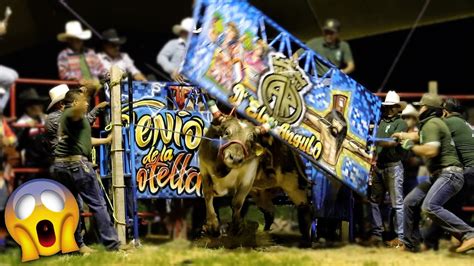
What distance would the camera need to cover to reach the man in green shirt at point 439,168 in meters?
10.1

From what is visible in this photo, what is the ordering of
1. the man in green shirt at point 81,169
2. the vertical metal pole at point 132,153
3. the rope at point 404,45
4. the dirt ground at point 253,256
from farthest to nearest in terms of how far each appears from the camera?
1. the rope at point 404,45
2. the vertical metal pole at point 132,153
3. the man in green shirt at point 81,169
4. the dirt ground at point 253,256

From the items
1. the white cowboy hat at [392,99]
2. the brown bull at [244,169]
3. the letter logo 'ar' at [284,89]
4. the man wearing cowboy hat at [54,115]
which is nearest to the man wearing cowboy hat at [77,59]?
the man wearing cowboy hat at [54,115]

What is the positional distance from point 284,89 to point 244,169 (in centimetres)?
109

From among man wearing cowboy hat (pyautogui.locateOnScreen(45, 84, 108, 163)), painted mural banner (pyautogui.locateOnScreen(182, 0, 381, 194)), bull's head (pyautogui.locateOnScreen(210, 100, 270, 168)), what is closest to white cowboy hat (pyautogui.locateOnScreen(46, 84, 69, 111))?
man wearing cowboy hat (pyautogui.locateOnScreen(45, 84, 108, 163))

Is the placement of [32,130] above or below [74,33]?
below

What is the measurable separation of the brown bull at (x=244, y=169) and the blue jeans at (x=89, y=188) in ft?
4.84

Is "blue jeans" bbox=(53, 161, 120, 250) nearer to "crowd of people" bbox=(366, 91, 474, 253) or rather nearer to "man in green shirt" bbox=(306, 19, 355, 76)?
"crowd of people" bbox=(366, 91, 474, 253)

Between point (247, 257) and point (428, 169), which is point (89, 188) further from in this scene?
point (428, 169)

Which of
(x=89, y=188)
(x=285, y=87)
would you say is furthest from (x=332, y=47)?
(x=89, y=188)

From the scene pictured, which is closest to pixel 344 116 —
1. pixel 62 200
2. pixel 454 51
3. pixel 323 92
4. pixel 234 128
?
pixel 323 92

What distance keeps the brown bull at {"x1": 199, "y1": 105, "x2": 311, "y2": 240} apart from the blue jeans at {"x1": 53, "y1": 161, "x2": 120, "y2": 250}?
58.1 inches

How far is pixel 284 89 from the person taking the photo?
10117 mm

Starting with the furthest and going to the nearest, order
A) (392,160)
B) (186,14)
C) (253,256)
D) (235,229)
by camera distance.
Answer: (186,14) → (392,160) → (235,229) → (253,256)

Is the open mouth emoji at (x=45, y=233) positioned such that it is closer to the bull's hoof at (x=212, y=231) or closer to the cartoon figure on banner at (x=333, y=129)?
the bull's hoof at (x=212, y=231)
